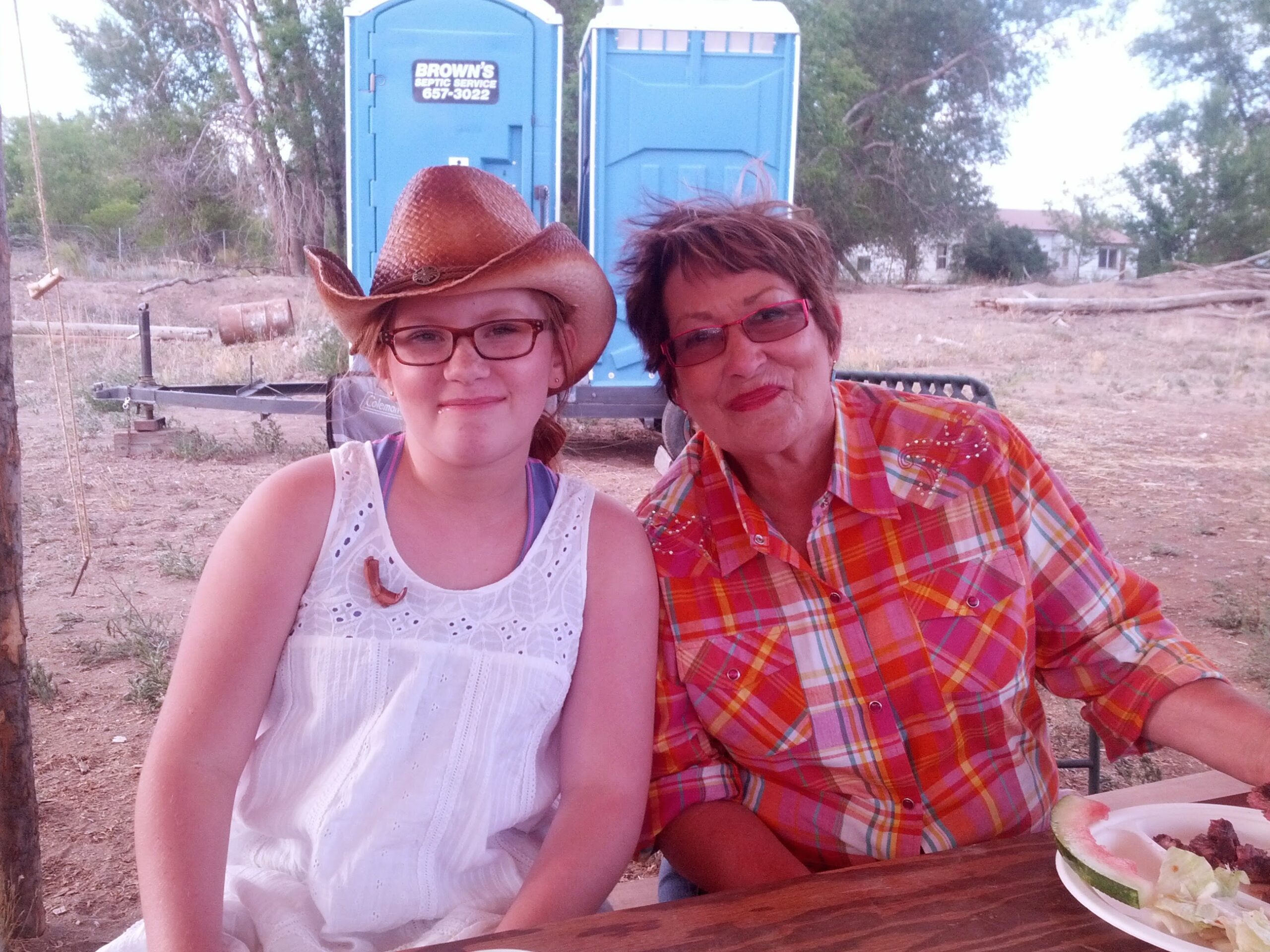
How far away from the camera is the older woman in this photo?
167 centimetres

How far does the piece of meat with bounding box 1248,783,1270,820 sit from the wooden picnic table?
261 mm

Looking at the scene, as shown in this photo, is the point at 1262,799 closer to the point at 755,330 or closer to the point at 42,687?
the point at 755,330

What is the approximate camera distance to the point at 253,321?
41.1ft

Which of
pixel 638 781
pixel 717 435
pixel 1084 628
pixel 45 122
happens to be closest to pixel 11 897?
pixel 638 781

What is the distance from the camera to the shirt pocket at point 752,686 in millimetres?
1691

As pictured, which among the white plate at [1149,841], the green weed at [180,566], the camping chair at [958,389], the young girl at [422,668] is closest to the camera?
the white plate at [1149,841]

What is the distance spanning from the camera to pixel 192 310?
1711 cm

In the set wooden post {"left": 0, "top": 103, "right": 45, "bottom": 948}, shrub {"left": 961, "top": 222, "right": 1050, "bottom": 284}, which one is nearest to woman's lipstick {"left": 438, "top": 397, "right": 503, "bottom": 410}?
wooden post {"left": 0, "top": 103, "right": 45, "bottom": 948}

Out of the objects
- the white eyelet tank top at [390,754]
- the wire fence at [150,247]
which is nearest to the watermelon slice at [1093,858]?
the white eyelet tank top at [390,754]

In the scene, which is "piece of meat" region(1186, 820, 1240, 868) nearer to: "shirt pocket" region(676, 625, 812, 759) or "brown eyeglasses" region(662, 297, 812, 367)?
"shirt pocket" region(676, 625, 812, 759)

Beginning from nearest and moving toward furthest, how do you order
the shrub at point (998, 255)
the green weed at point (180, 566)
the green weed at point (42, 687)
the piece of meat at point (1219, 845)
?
the piece of meat at point (1219, 845)
the green weed at point (42, 687)
the green weed at point (180, 566)
the shrub at point (998, 255)

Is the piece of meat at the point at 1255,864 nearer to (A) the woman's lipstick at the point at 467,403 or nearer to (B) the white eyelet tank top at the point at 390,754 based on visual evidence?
(B) the white eyelet tank top at the point at 390,754

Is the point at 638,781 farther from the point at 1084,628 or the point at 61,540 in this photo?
the point at 61,540

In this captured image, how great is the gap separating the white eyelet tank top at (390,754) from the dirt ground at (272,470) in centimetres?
158
